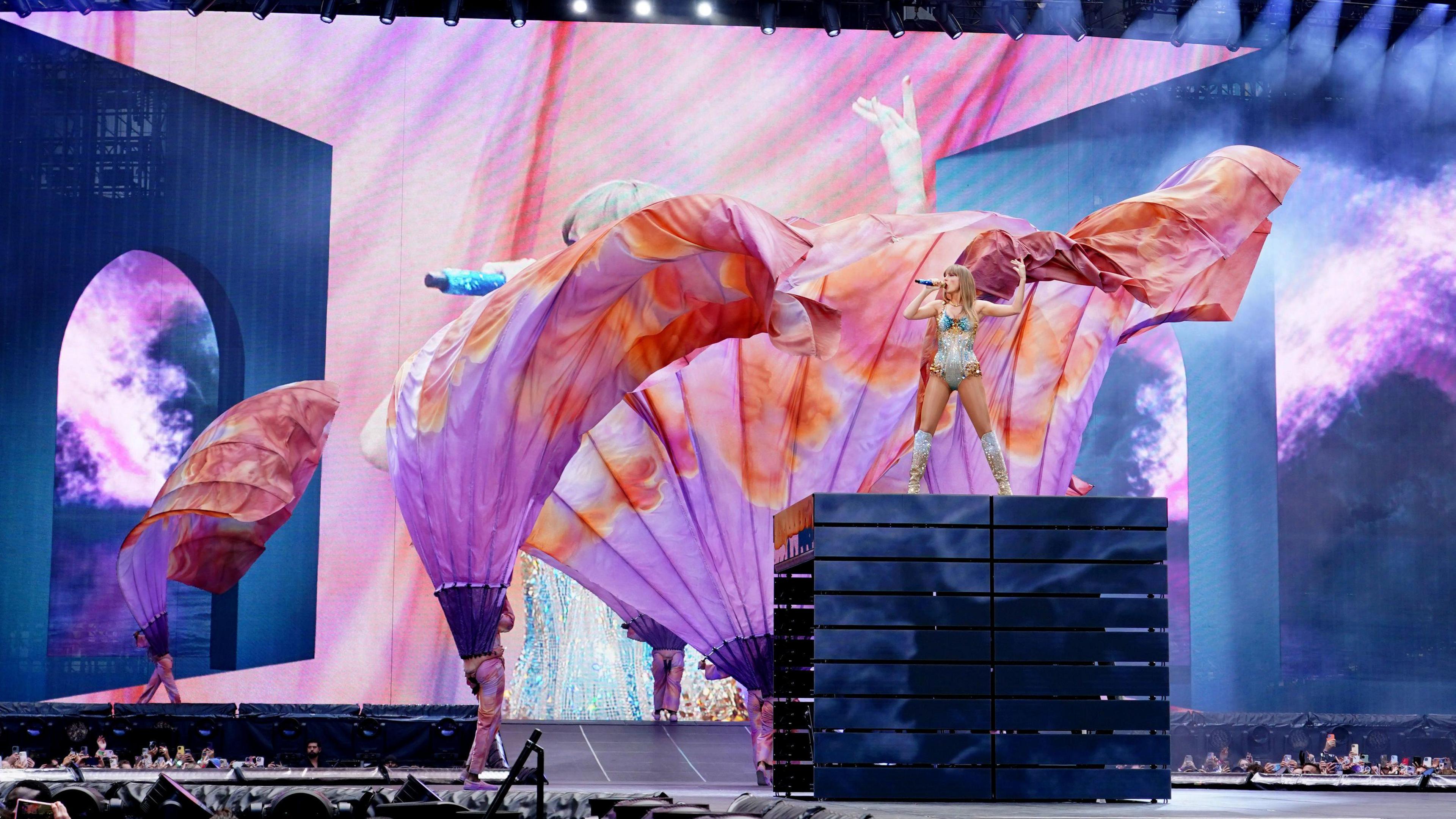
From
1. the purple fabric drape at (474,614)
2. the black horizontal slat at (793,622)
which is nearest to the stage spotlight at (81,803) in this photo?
the purple fabric drape at (474,614)

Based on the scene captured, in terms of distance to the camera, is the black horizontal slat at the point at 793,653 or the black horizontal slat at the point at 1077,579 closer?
the black horizontal slat at the point at 1077,579

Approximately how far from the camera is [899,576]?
790 cm

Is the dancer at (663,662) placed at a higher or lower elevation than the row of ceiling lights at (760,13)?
lower

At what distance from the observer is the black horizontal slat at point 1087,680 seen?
788 centimetres

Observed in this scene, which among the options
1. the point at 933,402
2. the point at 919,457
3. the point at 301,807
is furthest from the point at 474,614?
the point at 933,402

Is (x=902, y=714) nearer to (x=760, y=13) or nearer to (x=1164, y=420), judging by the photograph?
(x=1164, y=420)

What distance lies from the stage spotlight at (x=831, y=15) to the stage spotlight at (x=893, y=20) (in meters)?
0.66

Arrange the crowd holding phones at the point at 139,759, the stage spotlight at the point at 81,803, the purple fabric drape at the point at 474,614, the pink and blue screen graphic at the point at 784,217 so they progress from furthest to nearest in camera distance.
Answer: the pink and blue screen graphic at the point at 784,217
the crowd holding phones at the point at 139,759
the purple fabric drape at the point at 474,614
the stage spotlight at the point at 81,803

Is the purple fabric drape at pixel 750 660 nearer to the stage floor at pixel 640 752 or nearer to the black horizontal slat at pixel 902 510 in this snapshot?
the stage floor at pixel 640 752

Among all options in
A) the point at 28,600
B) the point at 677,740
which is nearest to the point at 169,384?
the point at 28,600

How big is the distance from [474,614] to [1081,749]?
676 centimetres

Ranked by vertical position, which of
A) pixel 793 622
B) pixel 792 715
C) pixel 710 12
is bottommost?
pixel 792 715

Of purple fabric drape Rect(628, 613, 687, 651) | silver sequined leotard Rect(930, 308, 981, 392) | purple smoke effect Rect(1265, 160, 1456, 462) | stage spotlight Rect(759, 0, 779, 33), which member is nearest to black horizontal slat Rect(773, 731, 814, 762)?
silver sequined leotard Rect(930, 308, 981, 392)

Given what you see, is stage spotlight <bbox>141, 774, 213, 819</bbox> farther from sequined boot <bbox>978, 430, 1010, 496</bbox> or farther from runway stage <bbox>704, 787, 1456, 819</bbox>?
sequined boot <bbox>978, 430, 1010, 496</bbox>
